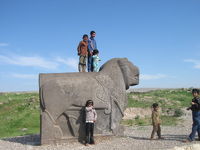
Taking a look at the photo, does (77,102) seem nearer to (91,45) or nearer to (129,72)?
(129,72)

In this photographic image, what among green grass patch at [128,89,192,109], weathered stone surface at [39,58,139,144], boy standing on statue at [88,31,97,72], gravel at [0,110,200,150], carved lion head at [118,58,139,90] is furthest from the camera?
green grass patch at [128,89,192,109]

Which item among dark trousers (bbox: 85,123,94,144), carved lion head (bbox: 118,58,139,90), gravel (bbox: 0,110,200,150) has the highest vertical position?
carved lion head (bbox: 118,58,139,90)

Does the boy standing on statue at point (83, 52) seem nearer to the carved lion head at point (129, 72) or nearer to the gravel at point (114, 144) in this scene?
the carved lion head at point (129, 72)

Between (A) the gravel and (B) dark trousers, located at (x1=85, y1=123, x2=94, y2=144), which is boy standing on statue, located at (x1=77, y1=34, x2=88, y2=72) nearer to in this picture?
(B) dark trousers, located at (x1=85, y1=123, x2=94, y2=144)

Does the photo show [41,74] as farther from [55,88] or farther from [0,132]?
[0,132]

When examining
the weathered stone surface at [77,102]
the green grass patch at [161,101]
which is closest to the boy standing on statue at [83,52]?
the weathered stone surface at [77,102]

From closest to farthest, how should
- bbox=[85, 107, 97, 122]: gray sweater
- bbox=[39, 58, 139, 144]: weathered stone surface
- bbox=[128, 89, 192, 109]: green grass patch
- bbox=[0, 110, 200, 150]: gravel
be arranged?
bbox=[0, 110, 200, 150]: gravel < bbox=[85, 107, 97, 122]: gray sweater < bbox=[39, 58, 139, 144]: weathered stone surface < bbox=[128, 89, 192, 109]: green grass patch

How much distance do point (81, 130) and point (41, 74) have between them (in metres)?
2.35

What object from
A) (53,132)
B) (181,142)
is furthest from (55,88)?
(181,142)

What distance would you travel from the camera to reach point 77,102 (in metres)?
9.84

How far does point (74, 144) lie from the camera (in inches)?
383

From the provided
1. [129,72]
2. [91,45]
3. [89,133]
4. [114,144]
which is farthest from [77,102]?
[91,45]

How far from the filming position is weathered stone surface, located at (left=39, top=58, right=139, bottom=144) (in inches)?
384

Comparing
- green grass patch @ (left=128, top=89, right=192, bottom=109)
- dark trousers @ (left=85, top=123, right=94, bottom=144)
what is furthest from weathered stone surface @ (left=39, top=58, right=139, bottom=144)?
green grass patch @ (left=128, top=89, right=192, bottom=109)
